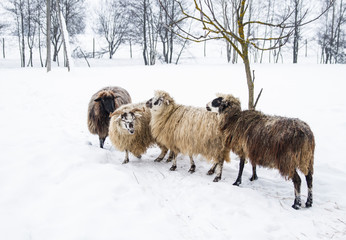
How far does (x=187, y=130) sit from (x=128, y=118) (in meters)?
1.37

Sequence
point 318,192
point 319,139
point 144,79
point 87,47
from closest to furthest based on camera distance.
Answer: point 318,192 < point 319,139 < point 144,79 < point 87,47

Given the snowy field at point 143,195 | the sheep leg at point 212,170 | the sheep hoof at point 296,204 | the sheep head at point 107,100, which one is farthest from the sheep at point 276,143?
the sheep head at point 107,100

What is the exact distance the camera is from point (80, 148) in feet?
18.0

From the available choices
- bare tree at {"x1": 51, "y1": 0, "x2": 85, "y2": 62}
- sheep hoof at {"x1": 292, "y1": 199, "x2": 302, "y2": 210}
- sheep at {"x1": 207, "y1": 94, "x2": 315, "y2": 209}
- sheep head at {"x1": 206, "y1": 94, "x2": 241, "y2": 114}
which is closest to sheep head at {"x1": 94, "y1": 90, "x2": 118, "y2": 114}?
sheep head at {"x1": 206, "y1": 94, "x2": 241, "y2": 114}

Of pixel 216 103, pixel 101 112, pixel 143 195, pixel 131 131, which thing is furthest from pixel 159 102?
pixel 143 195

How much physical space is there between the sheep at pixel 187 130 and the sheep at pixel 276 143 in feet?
1.14

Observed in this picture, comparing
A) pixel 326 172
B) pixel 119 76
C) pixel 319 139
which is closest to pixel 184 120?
pixel 326 172

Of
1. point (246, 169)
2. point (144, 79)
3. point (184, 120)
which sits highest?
point (144, 79)

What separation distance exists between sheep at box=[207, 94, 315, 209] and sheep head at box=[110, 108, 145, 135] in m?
2.08

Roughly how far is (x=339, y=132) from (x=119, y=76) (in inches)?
559

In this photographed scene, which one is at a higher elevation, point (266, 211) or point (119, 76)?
point (119, 76)

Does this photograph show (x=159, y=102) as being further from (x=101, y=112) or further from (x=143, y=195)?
(x=143, y=195)

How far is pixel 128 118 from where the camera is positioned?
561 cm

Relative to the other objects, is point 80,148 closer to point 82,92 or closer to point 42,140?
point 42,140
